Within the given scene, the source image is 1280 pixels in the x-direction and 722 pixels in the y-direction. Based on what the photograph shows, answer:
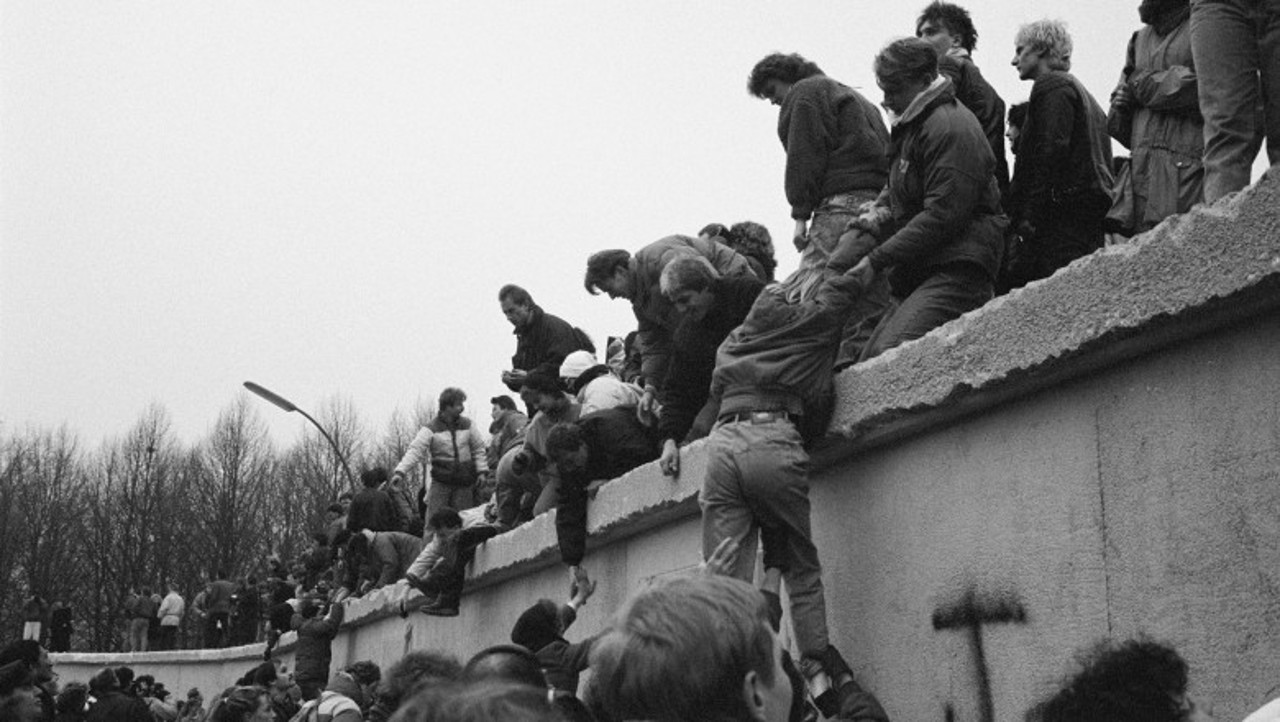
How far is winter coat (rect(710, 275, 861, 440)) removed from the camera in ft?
17.5

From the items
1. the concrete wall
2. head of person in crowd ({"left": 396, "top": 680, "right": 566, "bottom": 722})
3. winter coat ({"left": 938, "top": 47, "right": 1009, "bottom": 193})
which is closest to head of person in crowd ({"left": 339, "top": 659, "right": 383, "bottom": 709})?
the concrete wall

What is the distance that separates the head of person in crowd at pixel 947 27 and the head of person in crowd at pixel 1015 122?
42 centimetres

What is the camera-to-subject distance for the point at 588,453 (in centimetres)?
799

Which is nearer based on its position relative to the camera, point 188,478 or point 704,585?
point 704,585

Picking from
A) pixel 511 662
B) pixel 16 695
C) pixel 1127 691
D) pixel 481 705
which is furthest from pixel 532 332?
pixel 481 705

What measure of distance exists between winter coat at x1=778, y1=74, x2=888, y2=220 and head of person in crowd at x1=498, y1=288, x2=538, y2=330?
13.7 feet

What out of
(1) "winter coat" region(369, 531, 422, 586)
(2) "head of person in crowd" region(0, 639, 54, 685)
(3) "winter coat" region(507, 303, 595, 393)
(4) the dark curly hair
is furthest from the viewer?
(1) "winter coat" region(369, 531, 422, 586)

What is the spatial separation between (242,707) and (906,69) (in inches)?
228

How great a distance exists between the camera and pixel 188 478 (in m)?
50.6

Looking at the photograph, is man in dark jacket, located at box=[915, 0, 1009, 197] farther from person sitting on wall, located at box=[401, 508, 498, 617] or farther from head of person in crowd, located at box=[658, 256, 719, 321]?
person sitting on wall, located at box=[401, 508, 498, 617]

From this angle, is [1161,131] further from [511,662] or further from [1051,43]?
[511,662]

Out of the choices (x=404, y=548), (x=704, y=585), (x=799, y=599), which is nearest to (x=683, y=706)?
(x=704, y=585)

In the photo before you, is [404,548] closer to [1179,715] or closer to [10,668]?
[10,668]

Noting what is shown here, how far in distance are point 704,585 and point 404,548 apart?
12073 millimetres
